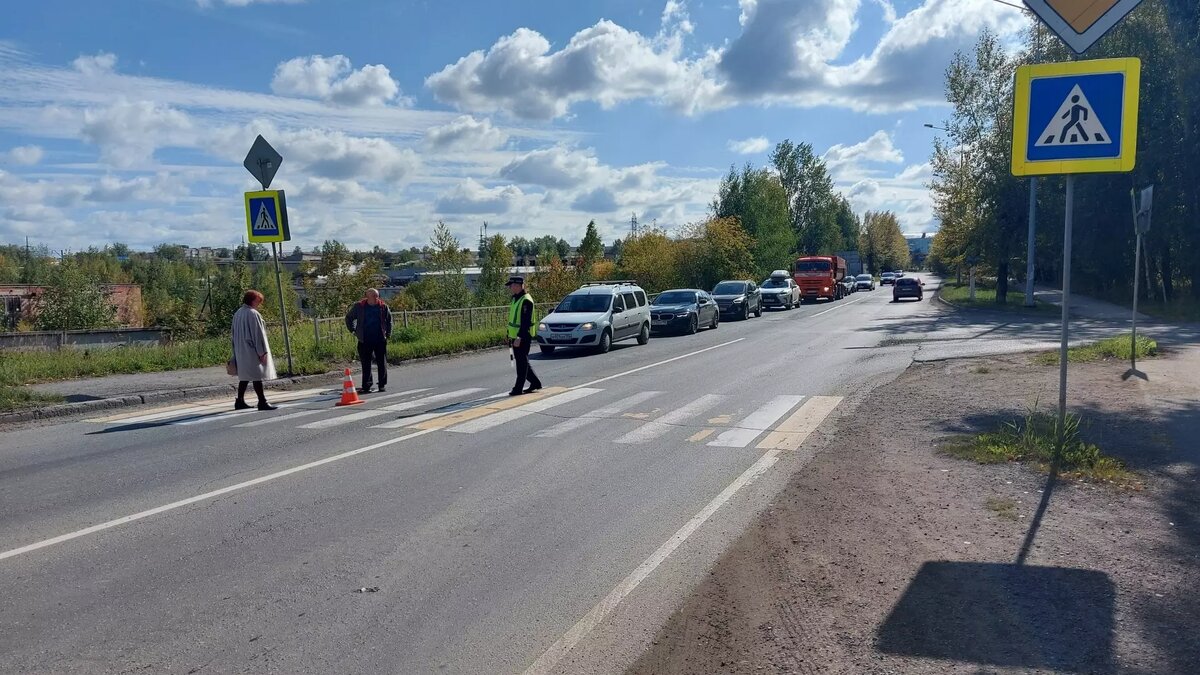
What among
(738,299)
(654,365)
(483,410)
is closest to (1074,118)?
(483,410)

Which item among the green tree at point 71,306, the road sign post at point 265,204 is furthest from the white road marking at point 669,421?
the green tree at point 71,306

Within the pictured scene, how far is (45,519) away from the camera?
257 inches

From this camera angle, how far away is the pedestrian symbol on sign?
7.17m

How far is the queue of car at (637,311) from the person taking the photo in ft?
70.3

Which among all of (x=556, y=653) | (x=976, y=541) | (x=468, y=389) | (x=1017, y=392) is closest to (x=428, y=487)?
(x=556, y=653)

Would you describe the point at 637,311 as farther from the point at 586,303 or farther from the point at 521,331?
the point at 521,331

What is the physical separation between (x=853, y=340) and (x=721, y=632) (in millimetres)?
20345

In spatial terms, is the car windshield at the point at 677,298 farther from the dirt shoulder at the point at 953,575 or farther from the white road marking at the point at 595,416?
the dirt shoulder at the point at 953,575

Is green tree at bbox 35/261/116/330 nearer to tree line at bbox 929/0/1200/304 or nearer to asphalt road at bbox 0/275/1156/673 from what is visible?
asphalt road at bbox 0/275/1156/673

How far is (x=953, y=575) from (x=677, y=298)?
81.0 feet

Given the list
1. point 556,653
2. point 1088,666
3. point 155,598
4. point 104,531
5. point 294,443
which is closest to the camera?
point 1088,666

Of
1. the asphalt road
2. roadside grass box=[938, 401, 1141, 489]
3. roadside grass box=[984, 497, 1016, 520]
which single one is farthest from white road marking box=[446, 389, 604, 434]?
roadside grass box=[984, 497, 1016, 520]

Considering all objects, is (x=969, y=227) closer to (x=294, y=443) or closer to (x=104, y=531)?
(x=294, y=443)

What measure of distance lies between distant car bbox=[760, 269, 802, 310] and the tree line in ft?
28.3
